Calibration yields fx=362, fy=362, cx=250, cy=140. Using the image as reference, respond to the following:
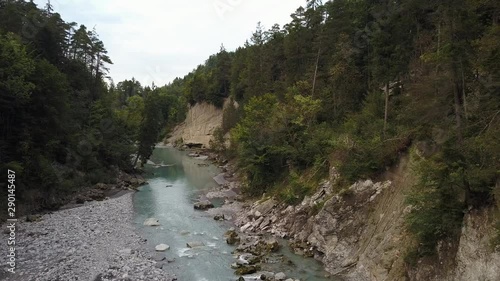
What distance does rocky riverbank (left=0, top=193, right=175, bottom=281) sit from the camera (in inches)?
732

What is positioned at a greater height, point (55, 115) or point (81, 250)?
point (55, 115)

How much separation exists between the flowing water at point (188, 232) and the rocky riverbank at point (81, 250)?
4.57ft

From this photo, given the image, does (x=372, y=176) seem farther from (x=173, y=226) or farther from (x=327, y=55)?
(x=327, y=55)

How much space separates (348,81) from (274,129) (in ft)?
27.4

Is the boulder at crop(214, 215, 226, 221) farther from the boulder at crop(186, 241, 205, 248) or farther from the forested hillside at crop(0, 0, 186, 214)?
the forested hillside at crop(0, 0, 186, 214)

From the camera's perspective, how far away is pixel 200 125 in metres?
95.0

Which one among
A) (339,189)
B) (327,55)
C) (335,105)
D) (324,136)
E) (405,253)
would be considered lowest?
(405,253)

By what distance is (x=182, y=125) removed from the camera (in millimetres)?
108188

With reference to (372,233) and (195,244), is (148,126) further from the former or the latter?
(372,233)

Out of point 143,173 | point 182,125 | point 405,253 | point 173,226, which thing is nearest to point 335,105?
point 173,226

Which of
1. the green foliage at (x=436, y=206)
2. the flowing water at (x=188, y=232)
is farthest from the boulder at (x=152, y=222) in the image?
the green foliage at (x=436, y=206)

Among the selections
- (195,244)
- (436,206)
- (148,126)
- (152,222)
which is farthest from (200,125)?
(436,206)

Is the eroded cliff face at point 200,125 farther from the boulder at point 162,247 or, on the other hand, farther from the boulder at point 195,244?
the boulder at point 162,247

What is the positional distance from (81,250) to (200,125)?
73.7 metres
